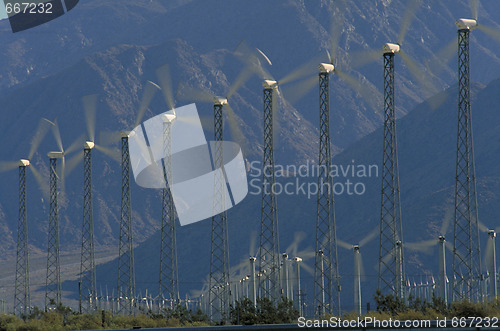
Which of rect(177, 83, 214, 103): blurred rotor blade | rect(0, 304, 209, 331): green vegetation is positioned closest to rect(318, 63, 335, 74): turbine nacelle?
rect(177, 83, 214, 103): blurred rotor blade

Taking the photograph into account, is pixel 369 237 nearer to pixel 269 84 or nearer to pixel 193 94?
pixel 193 94

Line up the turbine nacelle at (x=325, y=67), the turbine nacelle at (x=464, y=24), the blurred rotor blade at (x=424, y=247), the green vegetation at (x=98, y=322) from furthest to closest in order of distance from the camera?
the blurred rotor blade at (x=424, y=247), the turbine nacelle at (x=325, y=67), the green vegetation at (x=98, y=322), the turbine nacelle at (x=464, y=24)

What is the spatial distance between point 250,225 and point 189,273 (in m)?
18.5


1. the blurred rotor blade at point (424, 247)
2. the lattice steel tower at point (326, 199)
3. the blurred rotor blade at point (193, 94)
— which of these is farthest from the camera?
the blurred rotor blade at point (424, 247)

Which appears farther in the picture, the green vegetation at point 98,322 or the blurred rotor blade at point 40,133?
the blurred rotor blade at point 40,133

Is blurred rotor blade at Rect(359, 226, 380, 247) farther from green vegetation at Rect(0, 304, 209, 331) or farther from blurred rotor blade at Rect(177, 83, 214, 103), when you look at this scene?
green vegetation at Rect(0, 304, 209, 331)

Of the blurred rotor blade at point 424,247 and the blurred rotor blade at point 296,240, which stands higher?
the blurred rotor blade at point 296,240

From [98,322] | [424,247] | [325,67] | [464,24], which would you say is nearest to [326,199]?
[325,67]

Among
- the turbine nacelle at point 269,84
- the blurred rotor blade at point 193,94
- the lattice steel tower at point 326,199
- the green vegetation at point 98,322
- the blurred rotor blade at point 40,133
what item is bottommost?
the green vegetation at point 98,322

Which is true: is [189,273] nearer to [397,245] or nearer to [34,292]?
[34,292]

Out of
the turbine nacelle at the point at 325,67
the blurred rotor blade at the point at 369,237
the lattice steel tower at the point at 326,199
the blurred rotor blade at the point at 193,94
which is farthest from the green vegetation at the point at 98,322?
the blurred rotor blade at the point at 369,237

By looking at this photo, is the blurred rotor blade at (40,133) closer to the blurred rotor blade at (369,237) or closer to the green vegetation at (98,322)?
the green vegetation at (98,322)

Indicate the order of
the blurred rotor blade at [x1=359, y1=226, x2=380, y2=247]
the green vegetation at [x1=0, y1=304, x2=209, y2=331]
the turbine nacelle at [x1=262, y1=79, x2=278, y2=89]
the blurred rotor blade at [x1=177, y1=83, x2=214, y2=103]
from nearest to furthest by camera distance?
1. the green vegetation at [x1=0, y1=304, x2=209, y2=331]
2. the turbine nacelle at [x1=262, y1=79, x2=278, y2=89]
3. the blurred rotor blade at [x1=177, y1=83, x2=214, y2=103]
4. the blurred rotor blade at [x1=359, y1=226, x2=380, y2=247]

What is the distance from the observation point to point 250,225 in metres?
192
